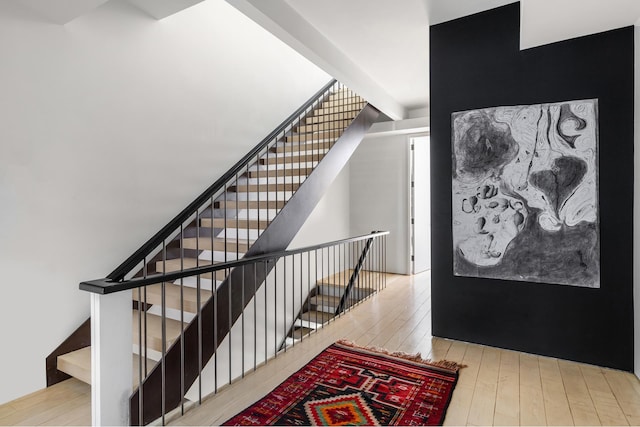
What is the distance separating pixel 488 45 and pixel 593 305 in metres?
2.15

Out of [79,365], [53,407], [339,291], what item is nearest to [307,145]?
Result: [339,291]

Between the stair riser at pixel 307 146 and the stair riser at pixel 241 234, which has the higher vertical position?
the stair riser at pixel 307 146

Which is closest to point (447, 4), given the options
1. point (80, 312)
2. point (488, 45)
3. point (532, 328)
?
point (488, 45)

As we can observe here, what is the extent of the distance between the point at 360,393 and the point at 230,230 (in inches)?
84.5

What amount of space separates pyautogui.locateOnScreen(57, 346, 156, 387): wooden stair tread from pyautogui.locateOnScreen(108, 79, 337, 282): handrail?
60 cm

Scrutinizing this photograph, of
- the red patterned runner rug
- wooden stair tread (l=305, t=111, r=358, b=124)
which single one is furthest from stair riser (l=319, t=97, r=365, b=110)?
the red patterned runner rug

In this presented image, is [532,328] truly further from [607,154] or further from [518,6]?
[518,6]

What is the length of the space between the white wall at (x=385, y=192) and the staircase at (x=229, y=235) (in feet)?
3.92

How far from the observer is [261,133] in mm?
4625

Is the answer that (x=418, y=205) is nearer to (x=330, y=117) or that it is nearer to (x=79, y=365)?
(x=330, y=117)

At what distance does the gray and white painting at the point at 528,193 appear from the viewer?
2.64 m

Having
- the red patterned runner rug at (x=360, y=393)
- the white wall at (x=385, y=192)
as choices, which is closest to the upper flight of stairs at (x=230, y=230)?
the red patterned runner rug at (x=360, y=393)

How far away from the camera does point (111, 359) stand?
1.79 meters

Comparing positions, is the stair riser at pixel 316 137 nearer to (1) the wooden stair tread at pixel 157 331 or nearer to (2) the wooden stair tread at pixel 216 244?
(2) the wooden stair tread at pixel 216 244
